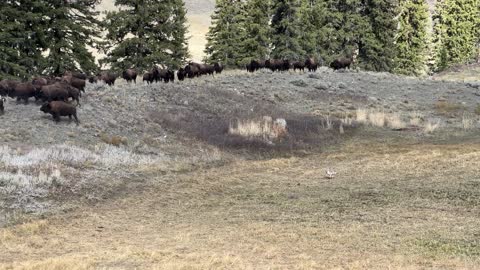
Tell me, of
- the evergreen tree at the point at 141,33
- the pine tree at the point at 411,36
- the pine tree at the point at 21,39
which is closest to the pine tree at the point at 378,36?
the pine tree at the point at 411,36

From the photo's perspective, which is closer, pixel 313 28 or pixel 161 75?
pixel 161 75

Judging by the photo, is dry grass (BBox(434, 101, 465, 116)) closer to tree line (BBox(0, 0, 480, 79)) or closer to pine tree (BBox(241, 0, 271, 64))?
tree line (BBox(0, 0, 480, 79))

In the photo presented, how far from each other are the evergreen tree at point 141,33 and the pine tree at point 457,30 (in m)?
37.8

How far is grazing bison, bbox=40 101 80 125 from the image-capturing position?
21484 millimetres

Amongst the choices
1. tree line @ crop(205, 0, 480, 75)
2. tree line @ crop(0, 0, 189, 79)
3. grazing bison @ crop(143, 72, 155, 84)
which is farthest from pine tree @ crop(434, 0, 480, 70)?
grazing bison @ crop(143, 72, 155, 84)

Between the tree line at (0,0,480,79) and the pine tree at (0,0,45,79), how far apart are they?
0.07m

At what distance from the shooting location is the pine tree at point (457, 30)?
65375mm

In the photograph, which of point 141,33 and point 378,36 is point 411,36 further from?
point 141,33

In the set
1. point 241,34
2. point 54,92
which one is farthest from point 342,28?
point 54,92

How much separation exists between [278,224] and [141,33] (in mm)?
31141

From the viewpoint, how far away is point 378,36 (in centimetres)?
5494

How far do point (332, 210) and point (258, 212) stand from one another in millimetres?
1925

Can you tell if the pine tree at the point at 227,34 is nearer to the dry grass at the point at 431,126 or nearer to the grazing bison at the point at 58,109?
the dry grass at the point at 431,126

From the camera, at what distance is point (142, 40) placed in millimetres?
40875
